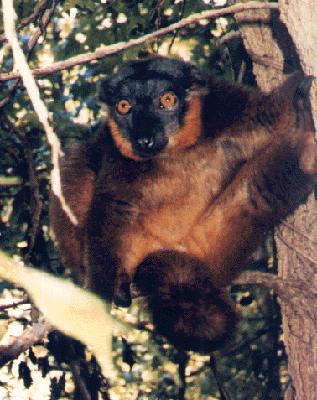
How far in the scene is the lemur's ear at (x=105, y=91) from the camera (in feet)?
14.2

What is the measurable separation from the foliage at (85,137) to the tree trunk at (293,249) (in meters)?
0.42

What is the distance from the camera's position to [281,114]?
385 centimetres

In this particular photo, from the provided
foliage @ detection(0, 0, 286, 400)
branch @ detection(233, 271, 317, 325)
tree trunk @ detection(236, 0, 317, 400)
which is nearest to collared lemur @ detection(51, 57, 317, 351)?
branch @ detection(233, 271, 317, 325)

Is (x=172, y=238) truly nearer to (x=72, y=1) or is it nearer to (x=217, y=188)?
(x=217, y=188)

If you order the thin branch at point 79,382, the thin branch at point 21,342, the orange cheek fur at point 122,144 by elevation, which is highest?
the orange cheek fur at point 122,144

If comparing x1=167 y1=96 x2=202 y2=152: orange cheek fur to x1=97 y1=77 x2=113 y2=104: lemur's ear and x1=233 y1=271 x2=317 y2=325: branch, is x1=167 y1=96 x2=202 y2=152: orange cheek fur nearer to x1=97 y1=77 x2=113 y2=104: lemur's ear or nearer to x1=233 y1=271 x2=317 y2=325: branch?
x1=97 y1=77 x2=113 y2=104: lemur's ear

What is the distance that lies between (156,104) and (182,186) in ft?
1.91

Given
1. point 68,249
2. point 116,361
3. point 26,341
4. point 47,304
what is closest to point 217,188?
point 68,249

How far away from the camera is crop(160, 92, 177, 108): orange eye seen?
4.16 metres

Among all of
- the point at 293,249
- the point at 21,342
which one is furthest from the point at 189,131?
the point at 21,342

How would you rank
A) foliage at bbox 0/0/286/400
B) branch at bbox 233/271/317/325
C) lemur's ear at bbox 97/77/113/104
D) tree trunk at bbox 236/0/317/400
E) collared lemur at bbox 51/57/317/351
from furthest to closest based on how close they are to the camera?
foliage at bbox 0/0/286/400 < lemur's ear at bbox 97/77/113/104 < tree trunk at bbox 236/0/317/400 < branch at bbox 233/271/317/325 < collared lemur at bbox 51/57/317/351

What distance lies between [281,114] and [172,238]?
3.56ft

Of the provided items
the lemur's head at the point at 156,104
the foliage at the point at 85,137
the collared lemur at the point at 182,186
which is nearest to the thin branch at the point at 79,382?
the foliage at the point at 85,137

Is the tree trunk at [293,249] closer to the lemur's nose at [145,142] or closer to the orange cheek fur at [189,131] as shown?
the orange cheek fur at [189,131]
